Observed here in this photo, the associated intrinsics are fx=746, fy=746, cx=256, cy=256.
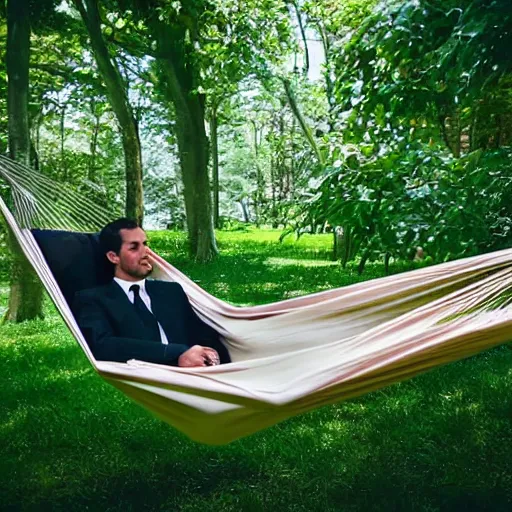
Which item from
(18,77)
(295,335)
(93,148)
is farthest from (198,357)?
(18,77)

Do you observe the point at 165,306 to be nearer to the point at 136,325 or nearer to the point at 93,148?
the point at 136,325

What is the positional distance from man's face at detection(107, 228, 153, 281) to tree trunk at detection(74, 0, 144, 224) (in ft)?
1.89

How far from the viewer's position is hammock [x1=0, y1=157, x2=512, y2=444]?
119 centimetres

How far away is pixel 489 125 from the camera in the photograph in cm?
230

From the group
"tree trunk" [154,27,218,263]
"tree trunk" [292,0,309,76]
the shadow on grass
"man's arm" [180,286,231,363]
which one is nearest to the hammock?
"man's arm" [180,286,231,363]

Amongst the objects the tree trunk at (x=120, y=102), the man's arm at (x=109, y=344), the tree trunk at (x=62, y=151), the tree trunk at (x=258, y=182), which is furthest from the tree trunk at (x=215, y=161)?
the man's arm at (x=109, y=344)

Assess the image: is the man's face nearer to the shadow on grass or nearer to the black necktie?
the black necktie

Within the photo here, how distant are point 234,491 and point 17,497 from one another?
1.69 ft

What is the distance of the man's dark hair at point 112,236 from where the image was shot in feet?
5.43

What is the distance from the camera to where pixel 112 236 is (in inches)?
66.6

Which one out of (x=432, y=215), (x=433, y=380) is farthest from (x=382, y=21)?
(x=433, y=380)

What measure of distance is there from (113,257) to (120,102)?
2.56 ft

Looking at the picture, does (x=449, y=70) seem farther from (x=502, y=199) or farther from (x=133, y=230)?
(x=133, y=230)

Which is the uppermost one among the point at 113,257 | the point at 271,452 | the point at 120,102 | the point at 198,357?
the point at 120,102
